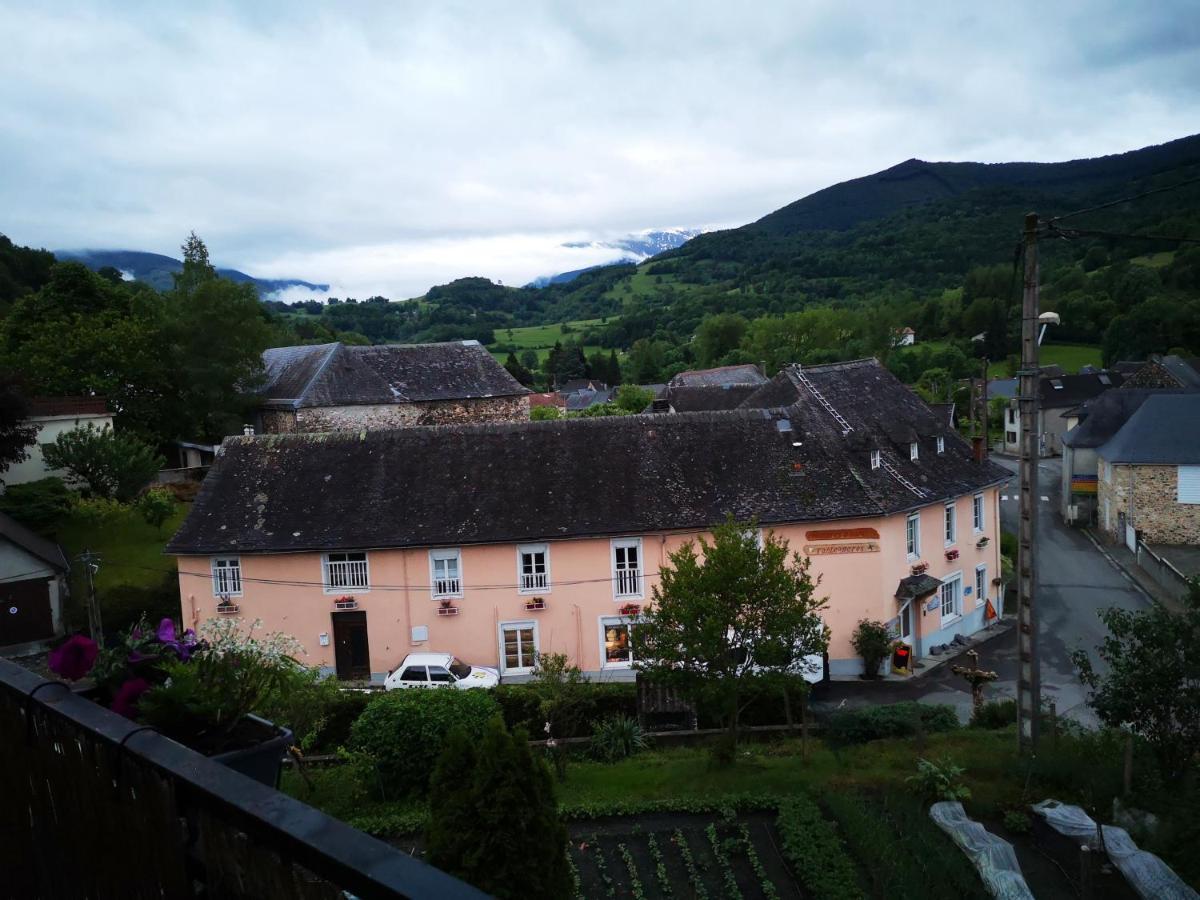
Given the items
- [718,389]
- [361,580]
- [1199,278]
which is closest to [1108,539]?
[718,389]

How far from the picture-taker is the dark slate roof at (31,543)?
87.6 ft

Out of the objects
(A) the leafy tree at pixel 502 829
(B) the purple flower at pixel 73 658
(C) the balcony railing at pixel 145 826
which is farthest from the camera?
(A) the leafy tree at pixel 502 829


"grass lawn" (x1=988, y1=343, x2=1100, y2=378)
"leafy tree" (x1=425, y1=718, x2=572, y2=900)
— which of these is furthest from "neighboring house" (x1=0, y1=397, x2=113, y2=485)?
"grass lawn" (x1=988, y1=343, x2=1100, y2=378)

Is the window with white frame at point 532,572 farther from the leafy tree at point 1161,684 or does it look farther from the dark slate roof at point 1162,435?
the dark slate roof at point 1162,435

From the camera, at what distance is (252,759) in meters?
3.88

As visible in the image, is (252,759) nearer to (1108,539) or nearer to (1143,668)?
(1143,668)

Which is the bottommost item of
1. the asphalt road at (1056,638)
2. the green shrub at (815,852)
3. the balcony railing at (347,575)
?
the asphalt road at (1056,638)

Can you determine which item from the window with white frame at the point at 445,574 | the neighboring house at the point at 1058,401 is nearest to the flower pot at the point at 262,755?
the window with white frame at the point at 445,574

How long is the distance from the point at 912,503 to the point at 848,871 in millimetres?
14794

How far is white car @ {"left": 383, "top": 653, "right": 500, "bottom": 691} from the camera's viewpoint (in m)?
23.0

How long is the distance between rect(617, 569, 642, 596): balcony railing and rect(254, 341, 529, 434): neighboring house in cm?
1886

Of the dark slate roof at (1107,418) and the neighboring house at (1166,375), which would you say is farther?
the neighboring house at (1166,375)

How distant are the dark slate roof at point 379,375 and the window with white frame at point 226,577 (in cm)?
1606

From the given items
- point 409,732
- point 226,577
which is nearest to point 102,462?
point 226,577
